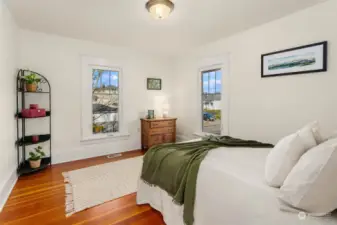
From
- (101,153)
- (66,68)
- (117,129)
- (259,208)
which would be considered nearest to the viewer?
(259,208)

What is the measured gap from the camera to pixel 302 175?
3.47 ft

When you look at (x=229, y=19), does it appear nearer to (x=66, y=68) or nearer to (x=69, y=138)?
(x=66, y=68)

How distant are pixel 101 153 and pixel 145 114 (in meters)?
1.34

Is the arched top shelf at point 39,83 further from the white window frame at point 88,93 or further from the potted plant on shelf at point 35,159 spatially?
the potted plant on shelf at point 35,159

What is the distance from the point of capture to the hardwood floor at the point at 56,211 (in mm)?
1931

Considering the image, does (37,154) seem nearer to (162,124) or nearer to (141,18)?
(162,124)

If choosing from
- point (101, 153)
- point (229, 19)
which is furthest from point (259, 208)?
point (101, 153)

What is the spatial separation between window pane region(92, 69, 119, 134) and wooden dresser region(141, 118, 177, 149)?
2.18 ft

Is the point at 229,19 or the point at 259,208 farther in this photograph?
the point at 229,19

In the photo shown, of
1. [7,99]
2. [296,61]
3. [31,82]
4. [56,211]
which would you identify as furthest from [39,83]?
[296,61]

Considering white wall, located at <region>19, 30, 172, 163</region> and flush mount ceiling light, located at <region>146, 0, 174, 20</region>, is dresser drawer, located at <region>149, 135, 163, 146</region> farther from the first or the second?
flush mount ceiling light, located at <region>146, 0, 174, 20</region>

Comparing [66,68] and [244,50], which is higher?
[244,50]

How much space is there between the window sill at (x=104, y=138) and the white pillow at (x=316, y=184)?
3680mm

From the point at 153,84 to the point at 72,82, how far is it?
1.84 meters
